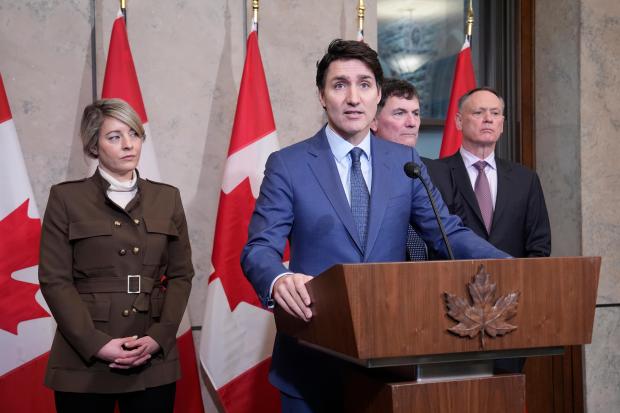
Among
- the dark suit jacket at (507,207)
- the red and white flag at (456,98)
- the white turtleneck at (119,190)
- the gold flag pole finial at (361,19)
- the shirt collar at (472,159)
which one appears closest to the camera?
the white turtleneck at (119,190)

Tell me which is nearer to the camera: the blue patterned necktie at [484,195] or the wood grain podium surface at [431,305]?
the wood grain podium surface at [431,305]

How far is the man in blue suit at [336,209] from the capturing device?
1.77 metres

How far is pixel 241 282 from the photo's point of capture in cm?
330

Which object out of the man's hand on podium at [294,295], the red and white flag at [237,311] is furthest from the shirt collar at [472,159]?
the man's hand on podium at [294,295]

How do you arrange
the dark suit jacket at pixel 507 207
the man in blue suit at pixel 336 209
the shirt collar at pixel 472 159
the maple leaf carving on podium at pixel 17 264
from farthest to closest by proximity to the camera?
the shirt collar at pixel 472 159, the dark suit jacket at pixel 507 207, the maple leaf carving on podium at pixel 17 264, the man in blue suit at pixel 336 209

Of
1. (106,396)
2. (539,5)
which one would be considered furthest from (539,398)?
(106,396)

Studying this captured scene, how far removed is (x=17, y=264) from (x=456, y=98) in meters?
2.38

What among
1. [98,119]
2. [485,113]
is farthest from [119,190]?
[485,113]

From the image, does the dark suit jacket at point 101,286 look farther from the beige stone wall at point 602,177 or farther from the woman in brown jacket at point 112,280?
the beige stone wall at point 602,177

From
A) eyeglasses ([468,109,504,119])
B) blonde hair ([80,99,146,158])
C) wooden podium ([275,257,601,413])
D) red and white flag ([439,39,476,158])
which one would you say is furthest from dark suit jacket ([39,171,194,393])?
red and white flag ([439,39,476,158])

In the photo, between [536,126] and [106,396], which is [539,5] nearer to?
[536,126]

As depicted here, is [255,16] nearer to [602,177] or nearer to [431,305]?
[602,177]

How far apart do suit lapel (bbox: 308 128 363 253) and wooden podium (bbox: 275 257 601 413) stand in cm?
36

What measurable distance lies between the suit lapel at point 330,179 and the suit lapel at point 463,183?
1.24m
